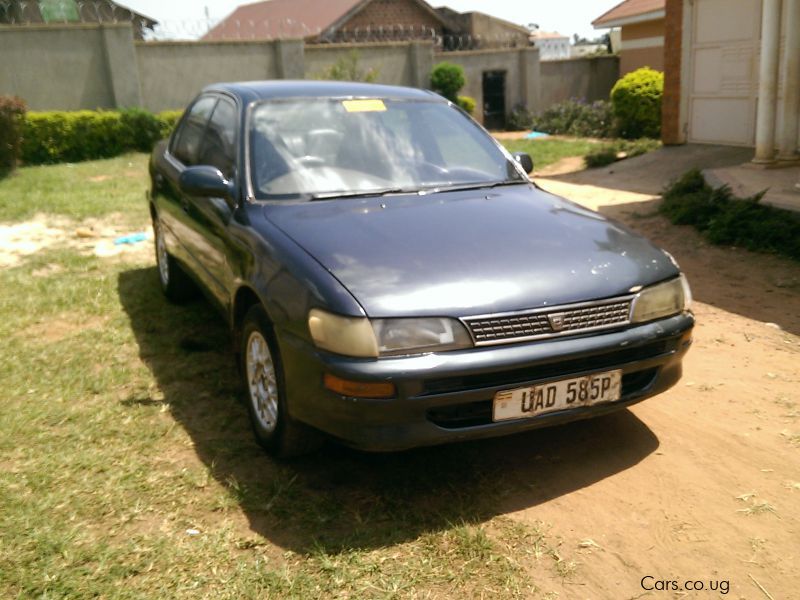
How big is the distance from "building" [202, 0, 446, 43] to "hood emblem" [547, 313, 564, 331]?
88.5ft

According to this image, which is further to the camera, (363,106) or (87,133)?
(87,133)

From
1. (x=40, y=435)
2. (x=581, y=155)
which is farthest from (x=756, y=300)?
(x=581, y=155)

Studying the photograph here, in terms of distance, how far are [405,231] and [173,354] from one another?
88.7 inches

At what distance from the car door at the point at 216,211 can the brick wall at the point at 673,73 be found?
33.8ft

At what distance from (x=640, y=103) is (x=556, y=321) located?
15612 mm

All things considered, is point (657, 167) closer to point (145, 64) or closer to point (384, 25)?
point (145, 64)

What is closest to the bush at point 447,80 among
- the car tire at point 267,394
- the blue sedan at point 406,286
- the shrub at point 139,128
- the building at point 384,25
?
the building at point 384,25

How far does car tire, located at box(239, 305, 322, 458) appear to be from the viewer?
3404 mm

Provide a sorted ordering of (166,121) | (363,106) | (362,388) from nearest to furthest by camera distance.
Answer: (362,388) → (363,106) → (166,121)

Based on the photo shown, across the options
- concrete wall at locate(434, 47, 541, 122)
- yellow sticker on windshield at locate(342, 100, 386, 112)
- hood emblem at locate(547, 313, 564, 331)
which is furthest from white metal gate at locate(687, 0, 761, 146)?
concrete wall at locate(434, 47, 541, 122)

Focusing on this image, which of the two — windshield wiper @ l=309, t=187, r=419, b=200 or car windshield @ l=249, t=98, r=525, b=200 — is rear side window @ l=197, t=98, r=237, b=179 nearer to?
car windshield @ l=249, t=98, r=525, b=200

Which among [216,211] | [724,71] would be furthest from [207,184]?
[724,71]

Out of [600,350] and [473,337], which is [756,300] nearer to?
[600,350]

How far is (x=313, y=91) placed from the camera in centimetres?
471
